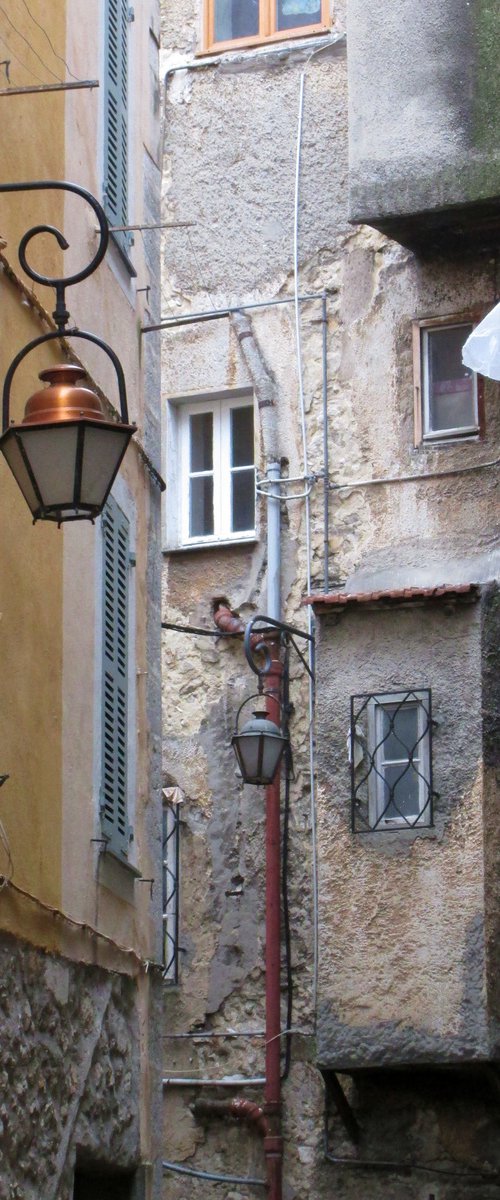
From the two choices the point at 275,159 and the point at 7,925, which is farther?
the point at 275,159

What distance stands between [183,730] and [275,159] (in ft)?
13.6

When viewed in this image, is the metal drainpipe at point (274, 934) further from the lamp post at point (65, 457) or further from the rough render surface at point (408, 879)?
the lamp post at point (65, 457)

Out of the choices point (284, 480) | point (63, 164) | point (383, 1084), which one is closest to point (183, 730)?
point (284, 480)

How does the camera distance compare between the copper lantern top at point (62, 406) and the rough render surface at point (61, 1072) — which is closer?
the copper lantern top at point (62, 406)

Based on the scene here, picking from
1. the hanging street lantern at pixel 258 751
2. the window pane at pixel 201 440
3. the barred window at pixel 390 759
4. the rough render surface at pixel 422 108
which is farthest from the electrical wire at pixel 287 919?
the rough render surface at pixel 422 108

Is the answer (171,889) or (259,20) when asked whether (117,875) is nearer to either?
(171,889)

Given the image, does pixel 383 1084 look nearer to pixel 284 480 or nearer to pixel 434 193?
pixel 284 480

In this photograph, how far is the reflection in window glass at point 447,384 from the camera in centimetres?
1314

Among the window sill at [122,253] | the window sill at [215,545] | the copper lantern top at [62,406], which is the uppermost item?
the window sill at [122,253]

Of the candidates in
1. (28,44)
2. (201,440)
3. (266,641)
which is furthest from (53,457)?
(201,440)

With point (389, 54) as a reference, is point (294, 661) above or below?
below

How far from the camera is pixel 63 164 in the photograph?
321 inches

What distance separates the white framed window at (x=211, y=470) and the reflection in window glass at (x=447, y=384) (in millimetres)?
1435

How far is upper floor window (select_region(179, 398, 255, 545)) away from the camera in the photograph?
14.1 metres
